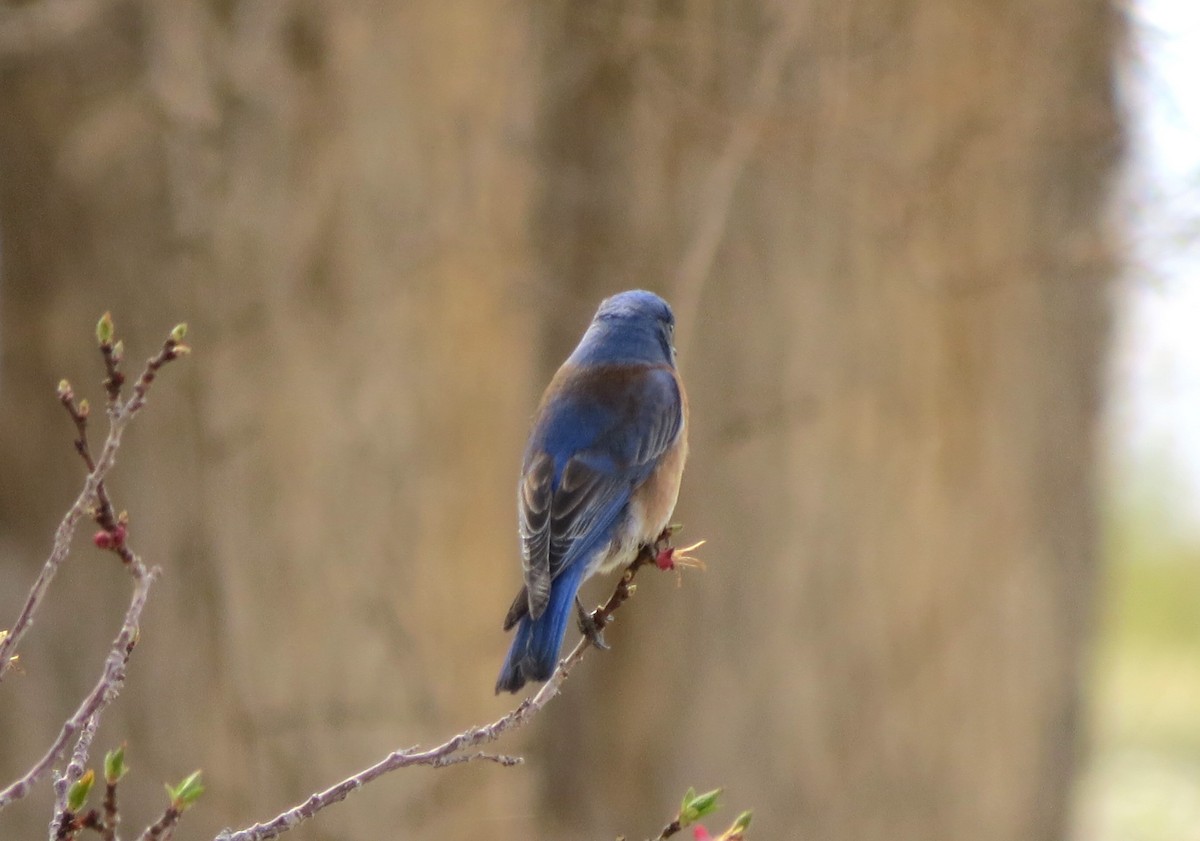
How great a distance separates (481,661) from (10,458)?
183 cm

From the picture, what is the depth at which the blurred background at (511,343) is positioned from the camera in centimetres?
511

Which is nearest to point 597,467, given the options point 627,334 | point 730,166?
point 627,334

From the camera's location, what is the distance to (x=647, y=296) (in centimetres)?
309

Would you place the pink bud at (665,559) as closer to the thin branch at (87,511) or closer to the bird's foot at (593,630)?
the bird's foot at (593,630)

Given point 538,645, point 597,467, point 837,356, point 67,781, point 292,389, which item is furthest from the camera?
point 837,356

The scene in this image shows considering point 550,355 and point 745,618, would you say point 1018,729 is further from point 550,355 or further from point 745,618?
point 550,355

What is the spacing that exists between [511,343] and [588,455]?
2658 mm

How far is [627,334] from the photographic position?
9.86ft

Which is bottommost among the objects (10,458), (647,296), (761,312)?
(647,296)

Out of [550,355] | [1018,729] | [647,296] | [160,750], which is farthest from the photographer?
[1018,729]

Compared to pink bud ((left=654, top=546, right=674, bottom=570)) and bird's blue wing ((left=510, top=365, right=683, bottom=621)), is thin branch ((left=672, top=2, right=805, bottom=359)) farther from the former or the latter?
pink bud ((left=654, top=546, right=674, bottom=570))

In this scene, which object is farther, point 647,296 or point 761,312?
point 761,312

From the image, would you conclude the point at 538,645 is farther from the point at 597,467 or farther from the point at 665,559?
the point at 597,467

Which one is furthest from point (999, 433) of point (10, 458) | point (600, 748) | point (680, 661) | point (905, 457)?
point (10, 458)
